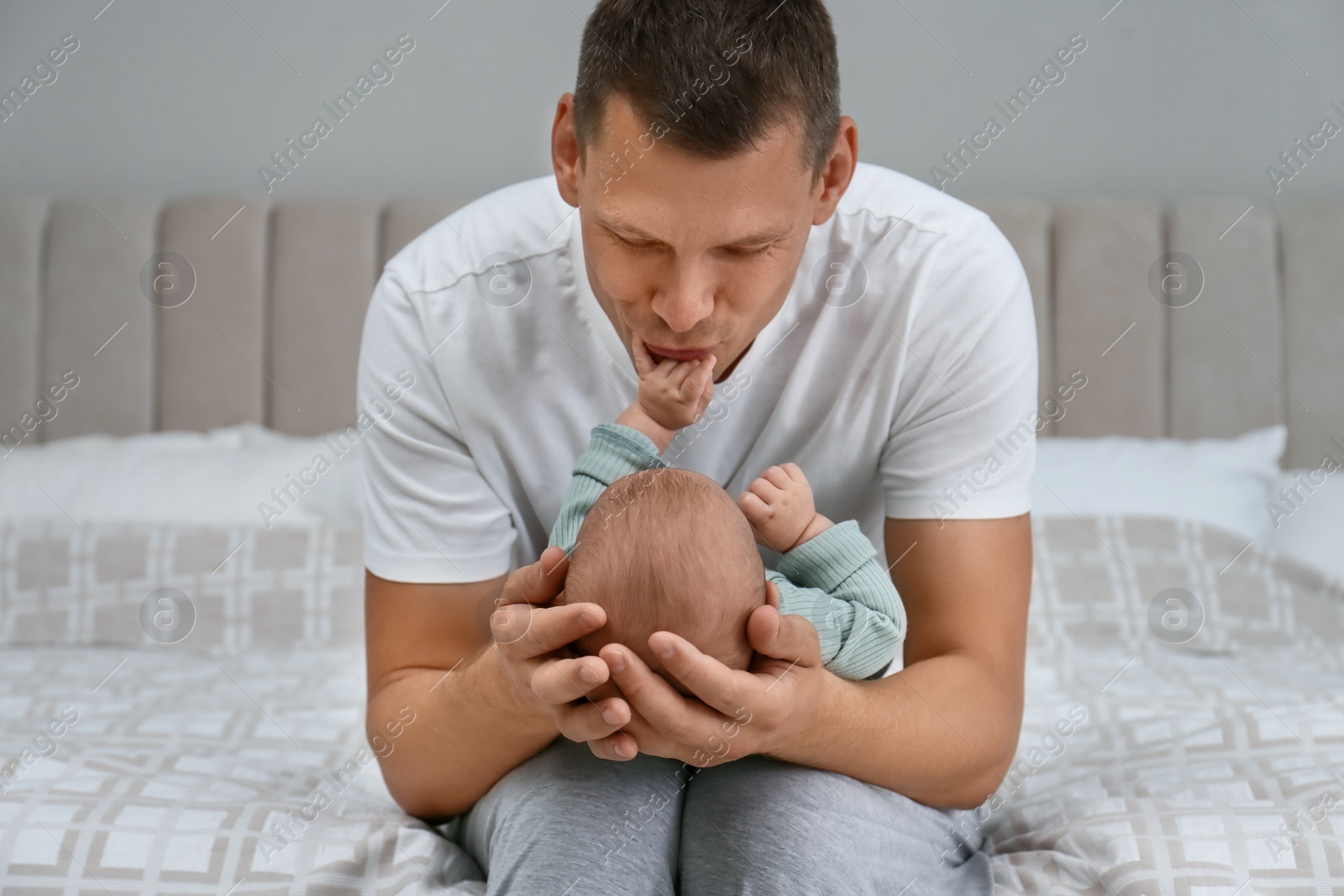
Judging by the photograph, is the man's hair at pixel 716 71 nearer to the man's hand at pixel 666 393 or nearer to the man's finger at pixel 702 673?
the man's hand at pixel 666 393

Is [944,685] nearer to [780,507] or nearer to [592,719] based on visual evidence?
[780,507]

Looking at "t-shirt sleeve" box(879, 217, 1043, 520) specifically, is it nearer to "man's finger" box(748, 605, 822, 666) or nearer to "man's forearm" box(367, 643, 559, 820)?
"man's finger" box(748, 605, 822, 666)

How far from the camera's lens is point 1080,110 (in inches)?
92.0

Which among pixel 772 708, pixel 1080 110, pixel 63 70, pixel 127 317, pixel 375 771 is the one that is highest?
pixel 63 70

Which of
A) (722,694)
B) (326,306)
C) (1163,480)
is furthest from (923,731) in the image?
(326,306)

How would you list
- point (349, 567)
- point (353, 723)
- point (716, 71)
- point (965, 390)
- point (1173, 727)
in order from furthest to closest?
point (349, 567)
point (353, 723)
point (1173, 727)
point (965, 390)
point (716, 71)

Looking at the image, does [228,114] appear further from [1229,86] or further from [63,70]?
[1229,86]

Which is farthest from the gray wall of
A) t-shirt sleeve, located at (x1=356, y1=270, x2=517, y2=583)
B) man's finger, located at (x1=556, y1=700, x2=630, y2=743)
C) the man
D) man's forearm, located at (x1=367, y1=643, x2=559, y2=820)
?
man's finger, located at (x1=556, y1=700, x2=630, y2=743)

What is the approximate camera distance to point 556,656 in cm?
85

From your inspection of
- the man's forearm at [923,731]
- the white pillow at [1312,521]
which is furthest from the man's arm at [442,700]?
the white pillow at [1312,521]

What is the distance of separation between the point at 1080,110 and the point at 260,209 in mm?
1771

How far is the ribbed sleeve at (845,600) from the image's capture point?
985 millimetres

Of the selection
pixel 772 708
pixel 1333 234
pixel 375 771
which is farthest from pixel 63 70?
pixel 1333 234

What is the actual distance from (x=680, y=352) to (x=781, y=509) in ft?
0.58
